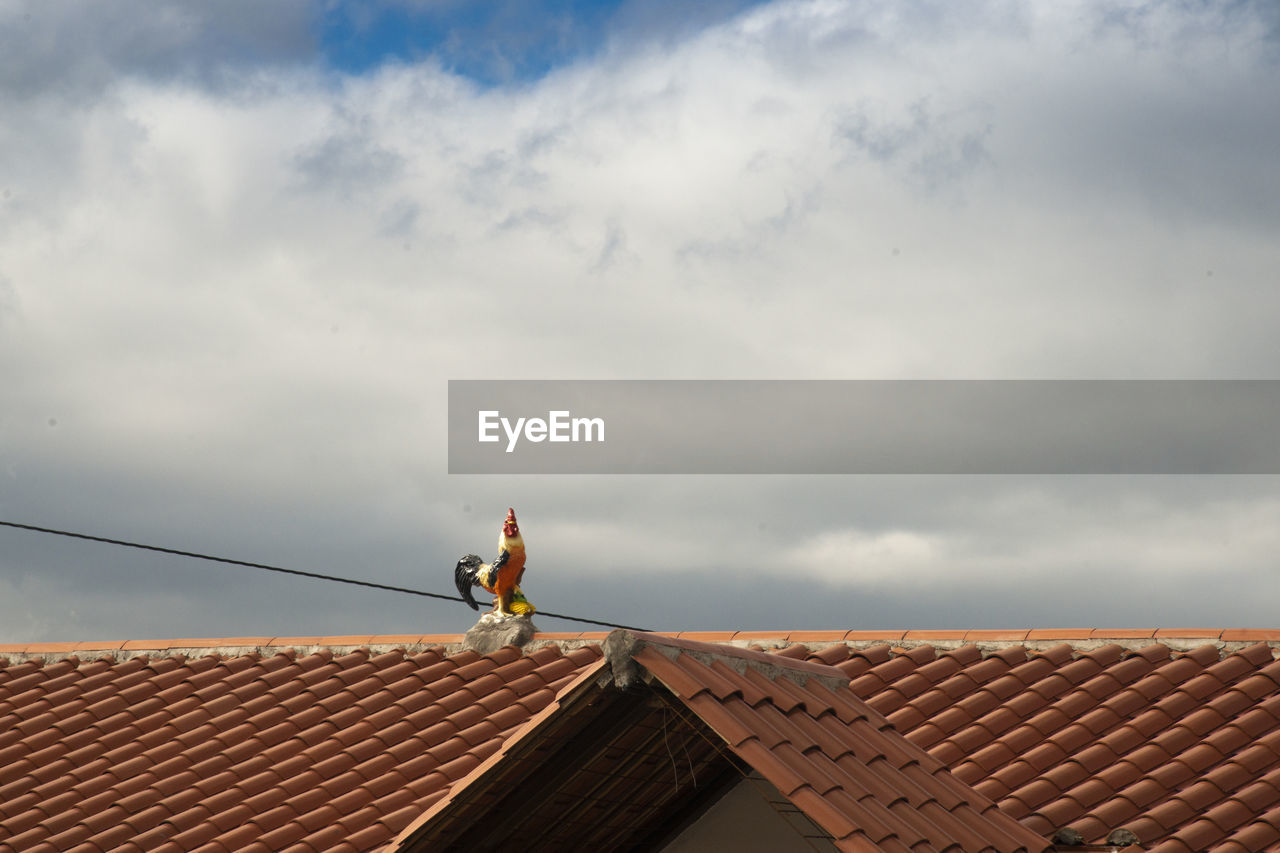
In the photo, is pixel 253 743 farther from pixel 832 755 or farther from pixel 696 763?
pixel 832 755

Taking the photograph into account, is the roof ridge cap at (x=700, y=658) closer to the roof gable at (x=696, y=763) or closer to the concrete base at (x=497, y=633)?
the roof gable at (x=696, y=763)

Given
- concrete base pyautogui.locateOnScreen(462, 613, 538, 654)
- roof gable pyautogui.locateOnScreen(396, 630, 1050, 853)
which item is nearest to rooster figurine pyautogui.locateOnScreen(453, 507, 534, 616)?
concrete base pyautogui.locateOnScreen(462, 613, 538, 654)

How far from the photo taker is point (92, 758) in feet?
35.5

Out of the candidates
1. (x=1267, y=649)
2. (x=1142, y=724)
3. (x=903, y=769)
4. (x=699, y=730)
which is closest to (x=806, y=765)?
(x=699, y=730)

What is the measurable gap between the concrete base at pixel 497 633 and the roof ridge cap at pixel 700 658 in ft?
14.0

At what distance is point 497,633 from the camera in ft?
37.2

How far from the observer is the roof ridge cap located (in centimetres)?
594

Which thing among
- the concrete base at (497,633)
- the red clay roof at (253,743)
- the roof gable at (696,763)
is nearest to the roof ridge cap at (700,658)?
the roof gable at (696,763)

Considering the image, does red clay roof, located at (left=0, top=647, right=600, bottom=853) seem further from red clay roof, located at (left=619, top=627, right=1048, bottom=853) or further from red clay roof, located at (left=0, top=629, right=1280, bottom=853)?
red clay roof, located at (left=619, top=627, right=1048, bottom=853)

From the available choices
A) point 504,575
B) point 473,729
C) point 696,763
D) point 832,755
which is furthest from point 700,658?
point 504,575

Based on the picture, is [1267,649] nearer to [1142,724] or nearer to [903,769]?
[1142,724]

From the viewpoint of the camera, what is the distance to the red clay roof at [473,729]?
8273mm

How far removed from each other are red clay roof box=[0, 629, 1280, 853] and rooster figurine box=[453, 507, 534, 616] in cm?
38

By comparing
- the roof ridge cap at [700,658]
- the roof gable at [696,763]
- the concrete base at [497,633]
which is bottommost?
the roof gable at [696,763]
